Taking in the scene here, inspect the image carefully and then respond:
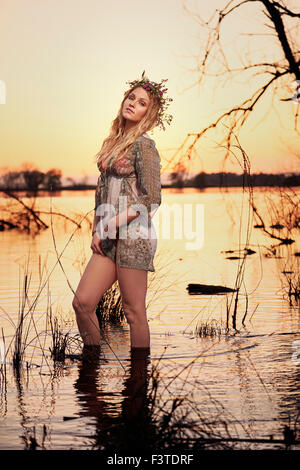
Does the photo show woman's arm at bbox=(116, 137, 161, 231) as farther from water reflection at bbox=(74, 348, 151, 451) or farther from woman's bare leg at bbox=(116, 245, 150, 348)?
water reflection at bbox=(74, 348, 151, 451)

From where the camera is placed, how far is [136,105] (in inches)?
241

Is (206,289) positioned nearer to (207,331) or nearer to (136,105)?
(207,331)

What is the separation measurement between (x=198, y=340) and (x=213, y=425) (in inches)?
105

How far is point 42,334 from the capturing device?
7312 millimetres

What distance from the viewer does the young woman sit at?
5.97 m

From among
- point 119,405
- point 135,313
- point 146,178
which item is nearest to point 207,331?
point 135,313

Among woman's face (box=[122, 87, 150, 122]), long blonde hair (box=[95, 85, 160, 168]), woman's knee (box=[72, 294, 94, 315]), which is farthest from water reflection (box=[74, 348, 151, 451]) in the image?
woman's face (box=[122, 87, 150, 122])

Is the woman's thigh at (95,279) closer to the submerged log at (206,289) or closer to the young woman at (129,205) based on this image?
the young woman at (129,205)

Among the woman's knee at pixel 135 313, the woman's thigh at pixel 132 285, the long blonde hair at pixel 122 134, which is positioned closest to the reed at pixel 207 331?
the woman's knee at pixel 135 313

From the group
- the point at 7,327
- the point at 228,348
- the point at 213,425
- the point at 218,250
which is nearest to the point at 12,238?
the point at 218,250

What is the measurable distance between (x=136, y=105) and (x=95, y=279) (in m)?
1.20

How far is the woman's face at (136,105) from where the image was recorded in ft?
20.1

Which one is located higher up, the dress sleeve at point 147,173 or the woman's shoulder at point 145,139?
the woman's shoulder at point 145,139

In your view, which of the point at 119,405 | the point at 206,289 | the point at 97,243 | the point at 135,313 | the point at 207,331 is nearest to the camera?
the point at 119,405
